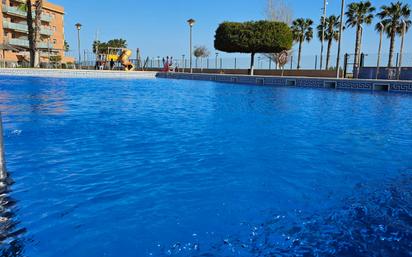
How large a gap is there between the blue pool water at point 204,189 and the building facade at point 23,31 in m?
37.6

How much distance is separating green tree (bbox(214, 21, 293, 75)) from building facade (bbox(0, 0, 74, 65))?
2379cm

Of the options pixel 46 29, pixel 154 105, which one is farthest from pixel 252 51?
pixel 46 29

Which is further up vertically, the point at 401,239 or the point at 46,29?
the point at 46,29

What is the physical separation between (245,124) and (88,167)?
175 inches

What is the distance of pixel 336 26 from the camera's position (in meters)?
41.8

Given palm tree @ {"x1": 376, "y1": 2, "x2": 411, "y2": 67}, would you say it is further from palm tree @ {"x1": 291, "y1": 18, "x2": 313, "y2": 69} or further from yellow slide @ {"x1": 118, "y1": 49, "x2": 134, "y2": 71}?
yellow slide @ {"x1": 118, "y1": 49, "x2": 134, "y2": 71}

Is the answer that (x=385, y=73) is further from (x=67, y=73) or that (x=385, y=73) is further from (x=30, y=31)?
(x=30, y=31)

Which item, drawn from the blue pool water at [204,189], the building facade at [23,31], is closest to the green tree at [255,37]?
the blue pool water at [204,189]

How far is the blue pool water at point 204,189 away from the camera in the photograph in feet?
8.98

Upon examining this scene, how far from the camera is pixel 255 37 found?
29906 mm

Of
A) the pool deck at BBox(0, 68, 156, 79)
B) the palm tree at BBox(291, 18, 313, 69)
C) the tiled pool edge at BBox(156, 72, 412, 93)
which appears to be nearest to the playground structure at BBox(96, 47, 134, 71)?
the pool deck at BBox(0, 68, 156, 79)

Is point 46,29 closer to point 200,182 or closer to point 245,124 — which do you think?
point 245,124

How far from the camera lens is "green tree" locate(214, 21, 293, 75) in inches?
1166

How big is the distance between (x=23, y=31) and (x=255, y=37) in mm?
34331
